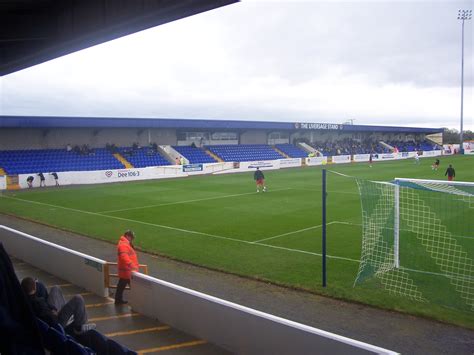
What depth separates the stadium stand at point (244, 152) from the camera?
5375 cm

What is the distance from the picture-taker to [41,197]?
28.7m

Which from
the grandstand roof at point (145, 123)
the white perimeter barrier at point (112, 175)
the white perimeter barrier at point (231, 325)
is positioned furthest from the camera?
the grandstand roof at point (145, 123)

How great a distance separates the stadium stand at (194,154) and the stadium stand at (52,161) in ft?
28.8

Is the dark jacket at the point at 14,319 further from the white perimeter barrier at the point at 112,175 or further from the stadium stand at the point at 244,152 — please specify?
the stadium stand at the point at 244,152

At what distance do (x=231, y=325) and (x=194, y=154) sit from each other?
147 feet

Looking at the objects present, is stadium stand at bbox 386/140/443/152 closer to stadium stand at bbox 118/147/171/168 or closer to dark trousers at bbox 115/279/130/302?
stadium stand at bbox 118/147/171/168

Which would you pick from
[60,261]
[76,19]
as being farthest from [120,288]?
[76,19]

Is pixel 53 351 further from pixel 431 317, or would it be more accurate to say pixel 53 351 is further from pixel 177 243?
pixel 177 243

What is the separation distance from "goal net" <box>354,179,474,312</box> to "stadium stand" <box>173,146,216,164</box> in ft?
109

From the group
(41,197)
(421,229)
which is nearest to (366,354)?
(421,229)

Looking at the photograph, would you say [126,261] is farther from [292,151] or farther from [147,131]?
[292,151]

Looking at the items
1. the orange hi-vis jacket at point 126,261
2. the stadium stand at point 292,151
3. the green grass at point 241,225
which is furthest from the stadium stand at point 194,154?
the orange hi-vis jacket at point 126,261

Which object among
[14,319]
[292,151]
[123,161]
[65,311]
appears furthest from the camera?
[292,151]

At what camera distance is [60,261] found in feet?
38.2
